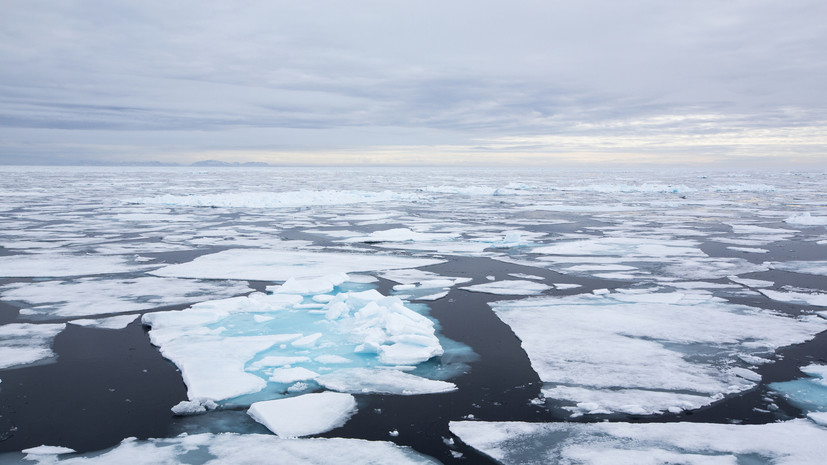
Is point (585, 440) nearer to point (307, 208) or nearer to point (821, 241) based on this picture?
point (821, 241)

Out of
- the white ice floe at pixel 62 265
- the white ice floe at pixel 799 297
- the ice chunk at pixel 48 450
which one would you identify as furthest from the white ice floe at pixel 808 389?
the white ice floe at pixel 62 265

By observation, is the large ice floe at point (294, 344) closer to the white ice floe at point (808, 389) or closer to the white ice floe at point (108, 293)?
the white ice floe at point (108, 293)

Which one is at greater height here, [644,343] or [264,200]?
[264,200]

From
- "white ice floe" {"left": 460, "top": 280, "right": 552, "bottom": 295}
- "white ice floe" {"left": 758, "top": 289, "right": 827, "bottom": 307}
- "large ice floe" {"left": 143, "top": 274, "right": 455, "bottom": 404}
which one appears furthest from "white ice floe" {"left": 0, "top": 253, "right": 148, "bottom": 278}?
"white ice floe" {"left": 758, "top": 289, "right": 827, "bottom": 307}

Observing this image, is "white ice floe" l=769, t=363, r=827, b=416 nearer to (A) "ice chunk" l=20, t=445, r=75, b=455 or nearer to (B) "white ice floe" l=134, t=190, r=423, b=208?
(A) "ice chunk" l=20, t=445, r=75, b=455

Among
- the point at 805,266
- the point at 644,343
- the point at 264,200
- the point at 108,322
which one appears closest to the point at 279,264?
the point at 108,322

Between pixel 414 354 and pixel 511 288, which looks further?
pixel 511 288

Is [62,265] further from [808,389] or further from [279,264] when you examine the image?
[808,389]

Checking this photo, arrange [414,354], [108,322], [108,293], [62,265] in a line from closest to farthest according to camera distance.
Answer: [414,354] < [108,322] < [108,293] < [62,265]

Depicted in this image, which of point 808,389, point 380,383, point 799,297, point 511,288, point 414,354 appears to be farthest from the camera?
point 511,288
